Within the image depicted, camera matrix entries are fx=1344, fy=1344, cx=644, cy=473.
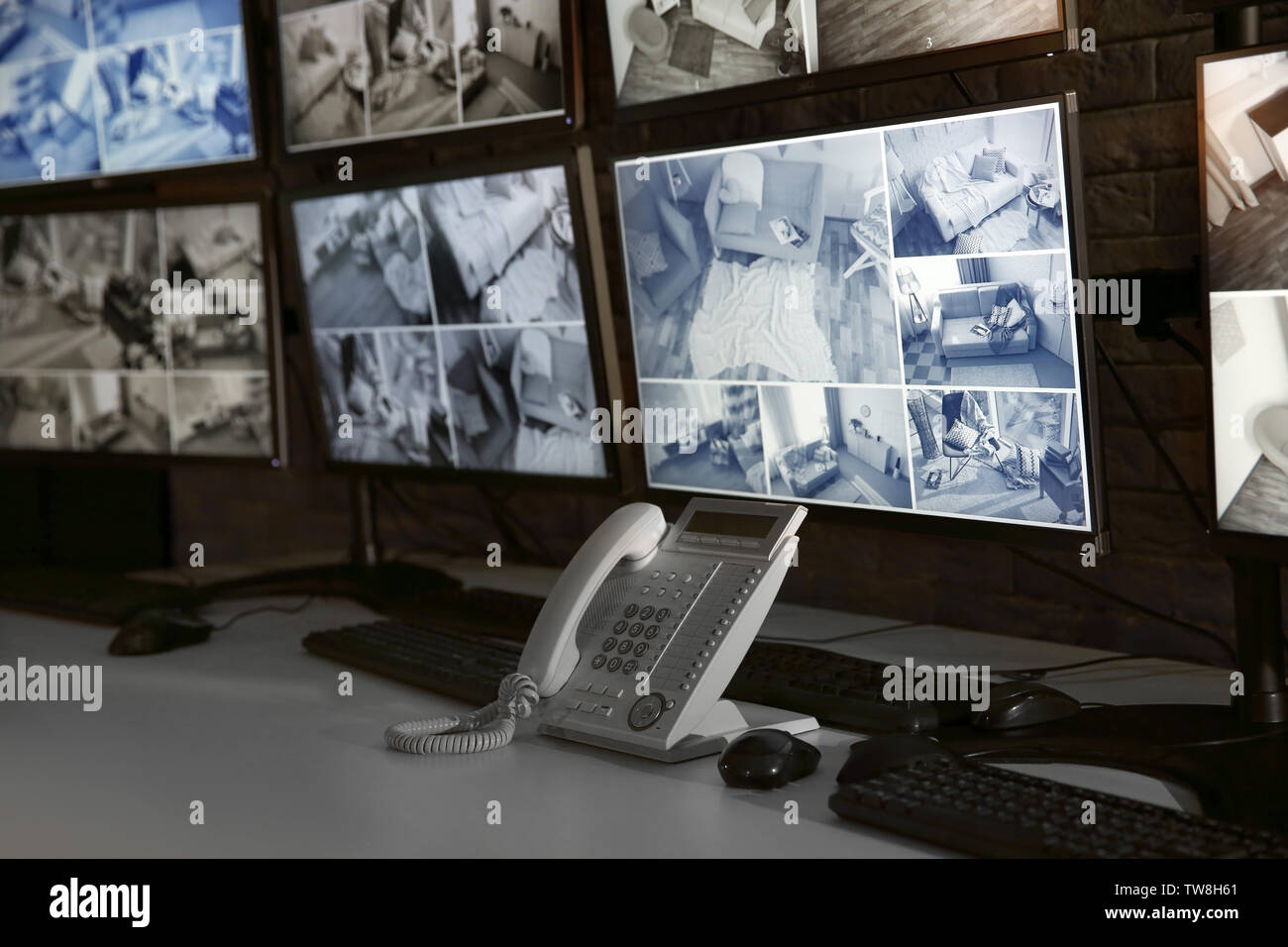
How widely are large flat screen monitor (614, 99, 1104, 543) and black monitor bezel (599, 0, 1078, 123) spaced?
0.32 feet

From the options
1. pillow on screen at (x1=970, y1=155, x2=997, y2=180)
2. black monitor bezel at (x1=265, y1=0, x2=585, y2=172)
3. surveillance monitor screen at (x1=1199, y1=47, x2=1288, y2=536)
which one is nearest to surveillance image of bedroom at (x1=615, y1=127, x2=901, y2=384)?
pillow on screen at (x1=970, y1=155, x2=997, y2=180)

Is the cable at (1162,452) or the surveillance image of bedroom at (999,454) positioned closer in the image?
the surveillance image of bedroom at (999,454)

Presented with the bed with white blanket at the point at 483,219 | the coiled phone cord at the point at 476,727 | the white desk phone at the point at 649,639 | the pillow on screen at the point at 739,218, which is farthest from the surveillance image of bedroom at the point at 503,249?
the coiled phone cord at the point at 476,727

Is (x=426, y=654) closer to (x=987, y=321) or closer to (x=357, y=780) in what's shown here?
(x=357, y=780)

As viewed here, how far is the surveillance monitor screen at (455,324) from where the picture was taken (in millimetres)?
1643

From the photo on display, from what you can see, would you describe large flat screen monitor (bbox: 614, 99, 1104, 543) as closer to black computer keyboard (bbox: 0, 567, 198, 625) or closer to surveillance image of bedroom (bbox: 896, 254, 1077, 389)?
surveillance image of bedroom (bbox: 896, 254, 1077, 389)

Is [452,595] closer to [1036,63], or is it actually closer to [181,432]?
[181,432]

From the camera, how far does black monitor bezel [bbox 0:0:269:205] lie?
196 centimetres

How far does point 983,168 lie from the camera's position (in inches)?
47.5

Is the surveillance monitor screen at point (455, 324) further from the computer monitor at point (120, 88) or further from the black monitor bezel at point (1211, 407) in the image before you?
the black monitor bezel at point (1211, 407)

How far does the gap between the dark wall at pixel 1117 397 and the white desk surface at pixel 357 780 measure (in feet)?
0.25

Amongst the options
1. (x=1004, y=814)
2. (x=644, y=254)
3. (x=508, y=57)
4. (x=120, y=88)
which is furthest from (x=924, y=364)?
(x=120, y=88)

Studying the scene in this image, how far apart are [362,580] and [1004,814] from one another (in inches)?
46.9
